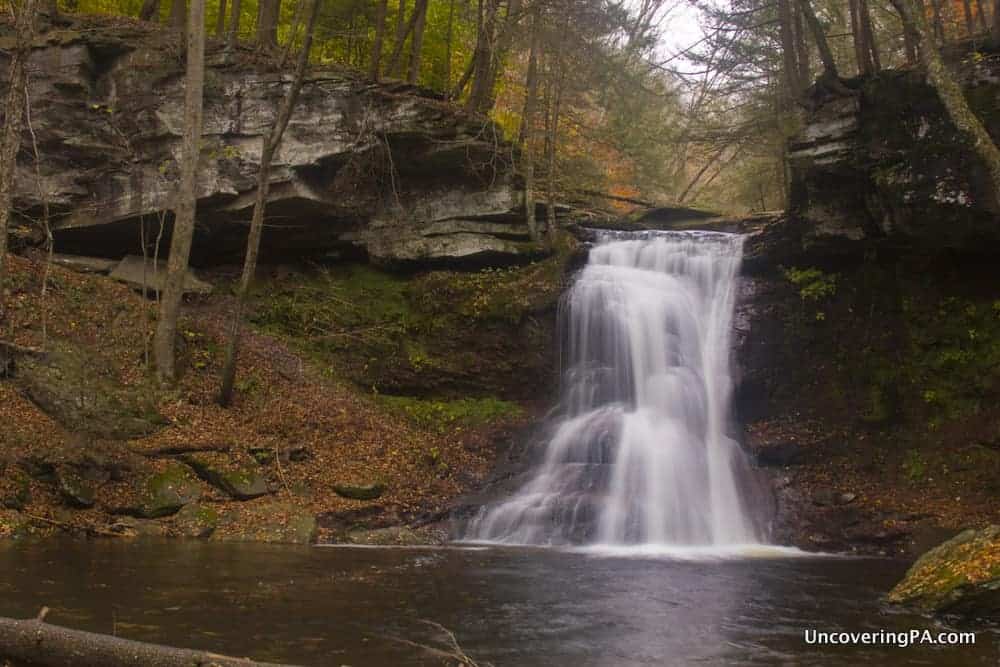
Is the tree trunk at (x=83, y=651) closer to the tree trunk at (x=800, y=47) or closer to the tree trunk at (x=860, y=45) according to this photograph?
the tree trunk at (x=860, y=45)

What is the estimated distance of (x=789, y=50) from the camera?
1747cm

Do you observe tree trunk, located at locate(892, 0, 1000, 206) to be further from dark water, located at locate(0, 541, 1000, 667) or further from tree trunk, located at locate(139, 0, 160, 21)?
tree trunk, located at locate(139, 0, 160, 21)

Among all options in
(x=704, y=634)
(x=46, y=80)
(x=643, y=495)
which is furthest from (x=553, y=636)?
(x=46, y=80)

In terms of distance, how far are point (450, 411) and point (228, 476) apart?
517cm

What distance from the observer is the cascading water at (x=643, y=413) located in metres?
12.2

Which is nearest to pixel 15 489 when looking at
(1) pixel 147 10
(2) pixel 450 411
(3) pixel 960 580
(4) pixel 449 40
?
(2) pixel 450 411

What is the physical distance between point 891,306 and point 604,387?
18.3 ft

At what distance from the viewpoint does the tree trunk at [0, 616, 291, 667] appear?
3.53 m

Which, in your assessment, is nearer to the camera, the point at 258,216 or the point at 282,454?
the point at 282,454

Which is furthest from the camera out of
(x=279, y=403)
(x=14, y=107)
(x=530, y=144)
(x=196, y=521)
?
(x=530, y=144)

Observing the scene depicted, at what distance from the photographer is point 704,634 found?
630 centimetres

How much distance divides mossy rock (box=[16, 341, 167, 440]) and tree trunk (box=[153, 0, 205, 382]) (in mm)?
1078

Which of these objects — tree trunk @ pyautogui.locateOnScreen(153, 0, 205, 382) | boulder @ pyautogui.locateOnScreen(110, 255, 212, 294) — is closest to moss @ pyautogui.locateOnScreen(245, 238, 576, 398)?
boulder @ pyautogui.locateOnScreen(110, 255, 212, 294)

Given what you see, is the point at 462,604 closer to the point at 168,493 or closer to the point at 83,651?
the point at 83,651
